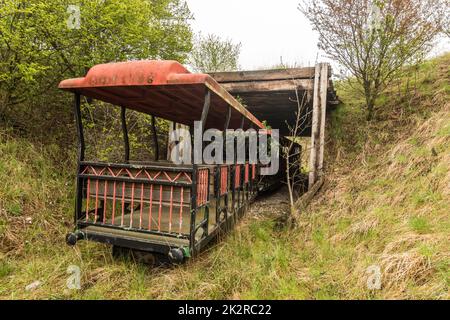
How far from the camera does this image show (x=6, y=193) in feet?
15.5

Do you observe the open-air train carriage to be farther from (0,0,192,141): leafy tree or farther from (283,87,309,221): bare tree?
(0,0,192,141): leafy tree

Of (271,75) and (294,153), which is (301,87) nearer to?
(271,75)

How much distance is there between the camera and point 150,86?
3.34 m

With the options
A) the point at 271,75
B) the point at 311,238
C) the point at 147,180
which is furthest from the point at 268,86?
the point at 147,180

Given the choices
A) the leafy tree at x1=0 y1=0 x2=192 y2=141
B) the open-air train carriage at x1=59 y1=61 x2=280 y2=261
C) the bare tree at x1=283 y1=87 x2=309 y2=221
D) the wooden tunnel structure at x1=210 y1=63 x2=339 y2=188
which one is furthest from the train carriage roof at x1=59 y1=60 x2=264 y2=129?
the wooden tunnel structure at x1=210 y1=63 x2=339 y2=188

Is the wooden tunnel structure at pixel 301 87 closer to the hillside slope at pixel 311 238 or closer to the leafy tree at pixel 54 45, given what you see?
the hillside slope at pixel 311 238

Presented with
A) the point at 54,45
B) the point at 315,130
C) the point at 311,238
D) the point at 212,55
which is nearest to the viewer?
the point at 311,238

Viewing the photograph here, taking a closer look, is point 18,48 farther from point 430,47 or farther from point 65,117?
point 430,47

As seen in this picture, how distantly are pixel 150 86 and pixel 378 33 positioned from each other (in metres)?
5.91

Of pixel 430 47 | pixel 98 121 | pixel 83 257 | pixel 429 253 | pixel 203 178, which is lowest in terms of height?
pixel 83 257

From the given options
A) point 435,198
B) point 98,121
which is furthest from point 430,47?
point 98,121

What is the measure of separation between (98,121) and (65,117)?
3.07 feet

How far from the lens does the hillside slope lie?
3117 mm

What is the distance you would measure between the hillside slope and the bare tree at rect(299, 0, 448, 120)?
1423mm
